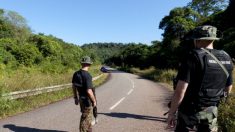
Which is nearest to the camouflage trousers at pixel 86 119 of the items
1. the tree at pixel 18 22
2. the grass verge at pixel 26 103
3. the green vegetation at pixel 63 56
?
the green vegetation at pixel 63 56

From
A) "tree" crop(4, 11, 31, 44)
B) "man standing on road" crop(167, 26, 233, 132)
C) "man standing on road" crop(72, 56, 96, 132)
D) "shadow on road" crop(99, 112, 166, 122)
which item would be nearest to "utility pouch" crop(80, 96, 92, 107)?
"man standing on road" crop(72, 56, 96, 132)

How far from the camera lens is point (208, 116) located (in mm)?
4234

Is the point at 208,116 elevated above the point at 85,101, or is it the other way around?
the point at 208,116

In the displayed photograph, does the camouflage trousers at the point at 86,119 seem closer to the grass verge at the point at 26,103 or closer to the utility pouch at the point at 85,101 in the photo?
the utility pouch at the point at 85,101

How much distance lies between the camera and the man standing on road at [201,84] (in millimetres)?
4035

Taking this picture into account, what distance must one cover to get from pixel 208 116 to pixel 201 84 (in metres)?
0.43

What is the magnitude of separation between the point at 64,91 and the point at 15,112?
792 cm

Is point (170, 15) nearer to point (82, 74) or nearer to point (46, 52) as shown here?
point (46, 52)

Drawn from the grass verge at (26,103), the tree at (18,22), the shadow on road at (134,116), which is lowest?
the shadow on road at (134,116)

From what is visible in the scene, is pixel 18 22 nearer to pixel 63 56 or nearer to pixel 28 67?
pixel 63 56

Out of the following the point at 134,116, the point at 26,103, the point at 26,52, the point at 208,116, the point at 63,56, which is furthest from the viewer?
the point at 63,56

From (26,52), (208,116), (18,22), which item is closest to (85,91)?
(208,116)

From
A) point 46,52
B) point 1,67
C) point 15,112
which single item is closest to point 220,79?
point 15,112

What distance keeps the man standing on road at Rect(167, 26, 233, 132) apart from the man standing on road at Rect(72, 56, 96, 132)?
3.53 metres
